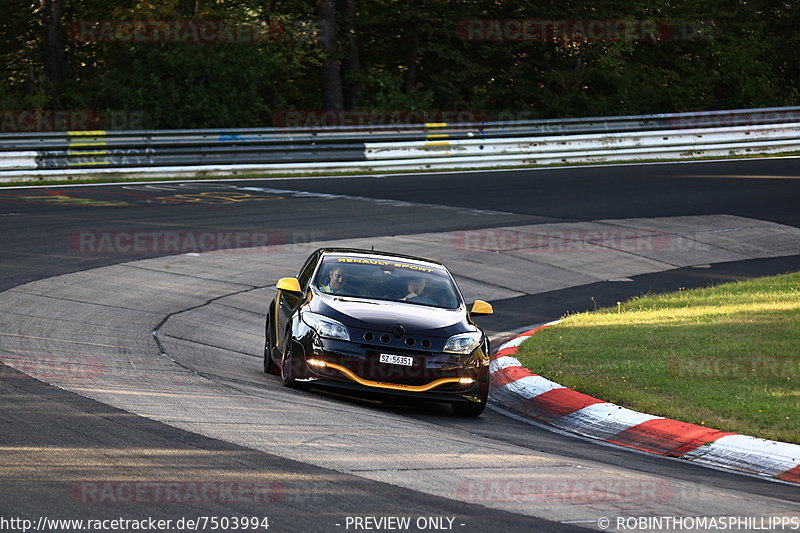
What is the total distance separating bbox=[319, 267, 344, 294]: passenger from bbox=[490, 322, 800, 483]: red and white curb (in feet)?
6.45

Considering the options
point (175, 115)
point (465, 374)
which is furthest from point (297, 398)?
point (175, 115)

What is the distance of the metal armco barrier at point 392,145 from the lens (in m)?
26.2

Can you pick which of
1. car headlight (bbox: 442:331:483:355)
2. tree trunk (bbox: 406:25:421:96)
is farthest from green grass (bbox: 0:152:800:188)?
car headlight (bbox: 442:331:483:355)

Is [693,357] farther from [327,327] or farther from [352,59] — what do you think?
[352,59]

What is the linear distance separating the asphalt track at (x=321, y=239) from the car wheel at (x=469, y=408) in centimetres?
14

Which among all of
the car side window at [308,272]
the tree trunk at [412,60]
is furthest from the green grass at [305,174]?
the car side window at [308,272]

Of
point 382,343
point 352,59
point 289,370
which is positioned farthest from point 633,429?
point 352,59

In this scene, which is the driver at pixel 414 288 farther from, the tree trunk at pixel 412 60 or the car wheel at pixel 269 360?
the tree trunk at pixel 412 60

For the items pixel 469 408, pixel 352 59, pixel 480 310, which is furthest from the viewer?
pixel 352 59

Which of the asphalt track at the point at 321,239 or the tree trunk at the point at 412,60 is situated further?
the tree trunk at the point at 412,60

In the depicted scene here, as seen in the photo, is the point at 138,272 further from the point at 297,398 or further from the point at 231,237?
the point at 297,398

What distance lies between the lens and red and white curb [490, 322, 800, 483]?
820 cm

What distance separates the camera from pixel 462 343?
9992 mm

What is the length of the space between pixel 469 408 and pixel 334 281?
2.04 m
